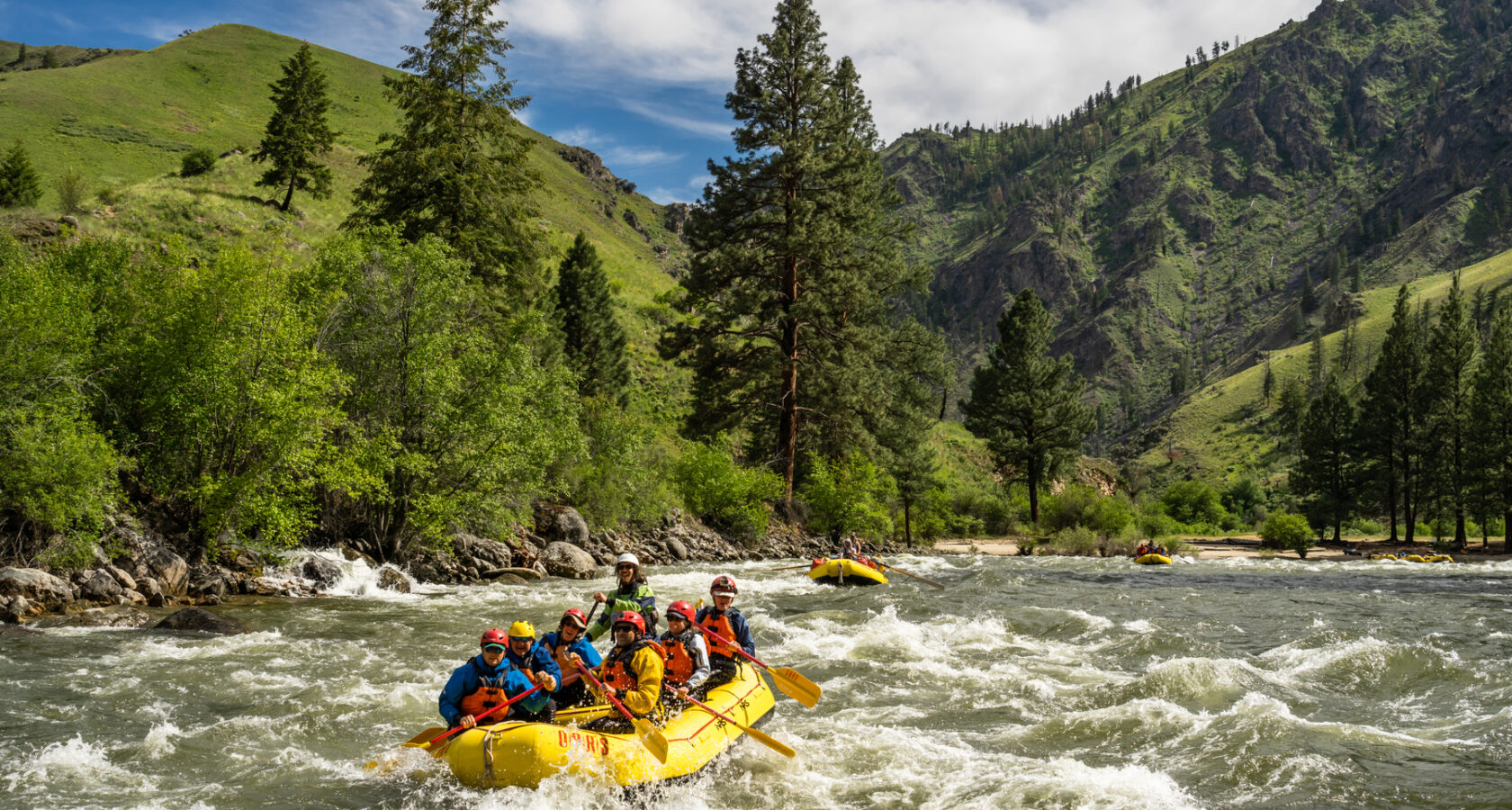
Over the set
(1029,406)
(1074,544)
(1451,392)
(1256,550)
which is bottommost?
(1256,550)

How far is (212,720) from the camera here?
30.9ft

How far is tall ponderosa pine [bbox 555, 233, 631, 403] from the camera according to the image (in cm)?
4078

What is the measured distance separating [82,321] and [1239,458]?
136 meters

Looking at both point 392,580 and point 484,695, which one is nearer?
point 484,695

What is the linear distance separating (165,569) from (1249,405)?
157 meters

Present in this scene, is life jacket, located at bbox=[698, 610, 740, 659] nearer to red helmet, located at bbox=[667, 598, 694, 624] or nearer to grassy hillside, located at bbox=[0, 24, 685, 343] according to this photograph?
red helmet, located at bbox=[667, 598, 694, 624]

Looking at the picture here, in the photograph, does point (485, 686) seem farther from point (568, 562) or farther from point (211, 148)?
point (211, 148)

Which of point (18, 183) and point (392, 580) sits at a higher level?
point (18, 183)

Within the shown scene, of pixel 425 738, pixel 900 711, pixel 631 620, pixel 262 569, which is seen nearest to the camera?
pixel 425 738

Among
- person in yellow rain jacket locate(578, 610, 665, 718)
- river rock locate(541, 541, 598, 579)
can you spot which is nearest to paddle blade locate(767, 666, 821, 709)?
person in yellow rain jacket locate(578, 610, 665, 718)

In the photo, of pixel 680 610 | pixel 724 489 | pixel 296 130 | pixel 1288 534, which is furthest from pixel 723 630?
pixel 296 130

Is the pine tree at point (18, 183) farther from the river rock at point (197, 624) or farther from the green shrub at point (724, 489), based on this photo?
the river rock at point (197, 624)

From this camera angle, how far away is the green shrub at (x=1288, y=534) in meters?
43.5

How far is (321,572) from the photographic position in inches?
736
